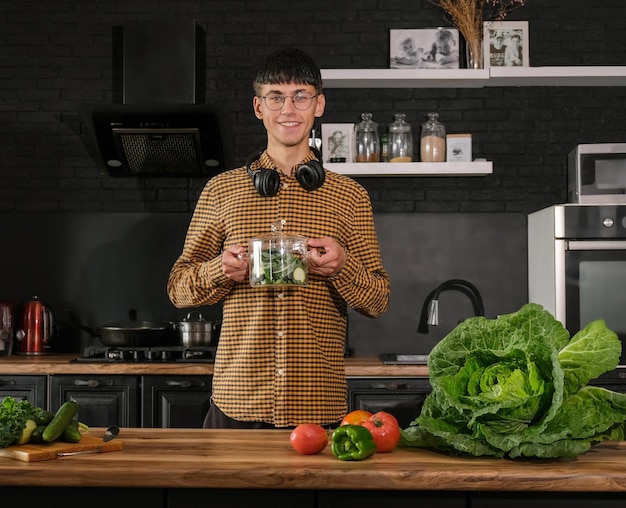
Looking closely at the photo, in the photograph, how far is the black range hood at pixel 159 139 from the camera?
468 cm

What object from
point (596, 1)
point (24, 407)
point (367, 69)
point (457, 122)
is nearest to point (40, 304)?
point (367, 69)

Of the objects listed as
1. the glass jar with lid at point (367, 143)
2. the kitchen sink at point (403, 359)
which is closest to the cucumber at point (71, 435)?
the kitchen sink at point (403, 359)

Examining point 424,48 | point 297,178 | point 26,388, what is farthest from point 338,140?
point 297,178

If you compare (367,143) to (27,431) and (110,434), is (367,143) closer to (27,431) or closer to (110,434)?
(110,434)

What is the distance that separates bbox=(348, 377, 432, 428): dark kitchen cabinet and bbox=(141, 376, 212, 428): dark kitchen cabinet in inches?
28.8

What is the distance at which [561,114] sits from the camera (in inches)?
205

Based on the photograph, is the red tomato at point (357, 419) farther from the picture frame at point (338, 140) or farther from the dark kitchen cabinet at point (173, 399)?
the picture frame at point (338, 140)

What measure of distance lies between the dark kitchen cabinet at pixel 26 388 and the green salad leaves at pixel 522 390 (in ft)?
9.17

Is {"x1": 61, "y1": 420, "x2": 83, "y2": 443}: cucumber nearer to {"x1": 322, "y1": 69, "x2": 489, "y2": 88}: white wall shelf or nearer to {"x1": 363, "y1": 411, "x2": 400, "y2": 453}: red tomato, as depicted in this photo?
{"x1": 363, "y1": 411, "x2": 400, "y2": 453}: red tomato

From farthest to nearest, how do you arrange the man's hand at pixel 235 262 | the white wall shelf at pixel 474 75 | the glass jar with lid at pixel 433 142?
the glass jar with lid at pixel 433 142
the white wall shelf at pixel 474 75
the man's hand at pixel 235 262

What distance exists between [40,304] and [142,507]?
3.25 meters

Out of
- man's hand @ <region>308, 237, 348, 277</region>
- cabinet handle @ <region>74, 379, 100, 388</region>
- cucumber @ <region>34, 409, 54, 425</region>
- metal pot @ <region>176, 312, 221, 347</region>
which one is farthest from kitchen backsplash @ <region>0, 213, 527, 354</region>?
cucumber @ <region>34, 409, 54, 425</region>

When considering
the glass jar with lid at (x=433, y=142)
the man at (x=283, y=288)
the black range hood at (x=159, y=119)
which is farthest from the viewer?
the glass jar with lid at (x=433, y=142)

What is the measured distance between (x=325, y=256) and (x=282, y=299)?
248mm
